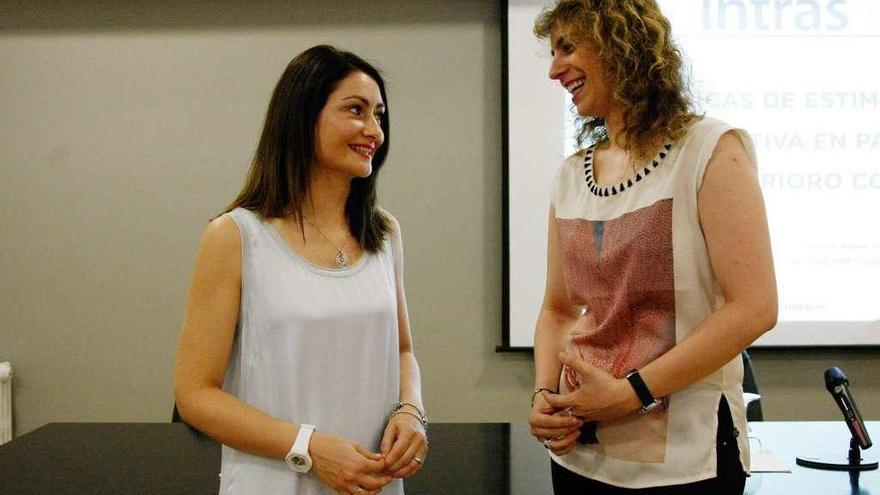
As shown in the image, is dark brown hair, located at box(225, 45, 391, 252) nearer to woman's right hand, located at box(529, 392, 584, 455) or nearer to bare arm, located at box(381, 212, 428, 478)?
bare arm, located at box(381, 212, 428, 478)

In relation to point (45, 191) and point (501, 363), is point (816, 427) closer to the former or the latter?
point (501, 363)

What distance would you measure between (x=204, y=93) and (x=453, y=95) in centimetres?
120

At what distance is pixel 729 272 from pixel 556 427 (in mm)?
395

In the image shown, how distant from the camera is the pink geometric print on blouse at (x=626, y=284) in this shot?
1354 millimetres

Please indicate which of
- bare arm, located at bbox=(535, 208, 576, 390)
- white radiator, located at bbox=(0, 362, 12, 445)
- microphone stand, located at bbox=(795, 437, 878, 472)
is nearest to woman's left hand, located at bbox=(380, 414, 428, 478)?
bare arm, located at bbox=(535, 208, 576, 390)

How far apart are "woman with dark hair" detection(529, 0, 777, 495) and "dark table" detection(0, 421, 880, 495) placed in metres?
0.45

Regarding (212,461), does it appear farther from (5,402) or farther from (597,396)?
(5,402)

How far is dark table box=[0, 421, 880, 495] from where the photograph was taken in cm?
184

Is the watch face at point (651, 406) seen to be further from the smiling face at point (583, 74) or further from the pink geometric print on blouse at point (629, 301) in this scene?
the smiling face at point (583, 74)

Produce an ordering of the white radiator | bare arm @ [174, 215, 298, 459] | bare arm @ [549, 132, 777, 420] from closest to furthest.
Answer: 1. bare arm @ [549, 132, 777, 420]
2. bare arm @ [174, 215, 298, 459]
3. the white radiator

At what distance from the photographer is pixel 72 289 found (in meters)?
4.10

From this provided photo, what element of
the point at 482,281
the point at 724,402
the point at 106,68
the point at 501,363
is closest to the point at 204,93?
the point at 106,68

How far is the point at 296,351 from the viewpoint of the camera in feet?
4.72

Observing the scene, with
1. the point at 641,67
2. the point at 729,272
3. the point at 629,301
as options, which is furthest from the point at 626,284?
the point at 641,67
